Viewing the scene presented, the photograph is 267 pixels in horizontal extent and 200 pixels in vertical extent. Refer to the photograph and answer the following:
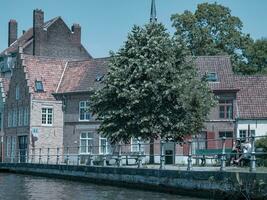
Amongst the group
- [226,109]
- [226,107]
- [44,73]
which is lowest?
[226,109]

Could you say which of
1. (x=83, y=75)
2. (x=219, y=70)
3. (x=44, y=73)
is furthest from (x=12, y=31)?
(x=219, y=70)

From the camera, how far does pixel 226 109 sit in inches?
1575

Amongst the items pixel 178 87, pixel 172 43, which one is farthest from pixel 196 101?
pixel 172 43

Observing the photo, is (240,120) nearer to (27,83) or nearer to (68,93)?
(68,93)

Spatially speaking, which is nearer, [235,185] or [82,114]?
[235,185]

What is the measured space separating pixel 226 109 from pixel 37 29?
2494cm

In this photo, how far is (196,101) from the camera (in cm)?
2936

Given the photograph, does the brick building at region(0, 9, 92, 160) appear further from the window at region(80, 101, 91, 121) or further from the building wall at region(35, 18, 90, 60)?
the window at region(80, 101, 91, 121)

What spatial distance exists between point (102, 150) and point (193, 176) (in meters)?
24.6

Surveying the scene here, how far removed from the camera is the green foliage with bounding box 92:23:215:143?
28.9m

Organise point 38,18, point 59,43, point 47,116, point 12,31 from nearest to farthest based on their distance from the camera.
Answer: point 47,116 < point 38,18 < point 59,43 < point 12,31

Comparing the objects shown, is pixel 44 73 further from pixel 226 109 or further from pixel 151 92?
pixel 151 92

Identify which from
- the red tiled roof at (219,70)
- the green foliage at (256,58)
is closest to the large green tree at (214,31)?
the green foliage at (256,58)

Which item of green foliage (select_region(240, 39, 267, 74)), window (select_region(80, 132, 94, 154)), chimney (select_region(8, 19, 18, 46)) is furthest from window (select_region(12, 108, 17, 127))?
green foliage (select_region(240, 39, 267, 74))
